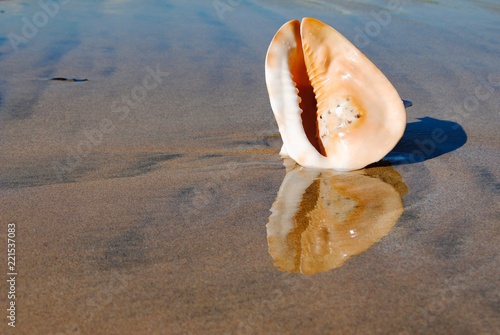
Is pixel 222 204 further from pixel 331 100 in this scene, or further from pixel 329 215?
pixel 331 100

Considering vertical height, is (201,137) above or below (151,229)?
below

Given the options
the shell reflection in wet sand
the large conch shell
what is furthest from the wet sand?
the large conch shell

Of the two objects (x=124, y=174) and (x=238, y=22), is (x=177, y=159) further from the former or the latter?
(x=238, y=22)

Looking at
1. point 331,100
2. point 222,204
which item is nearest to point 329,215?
point 222,204

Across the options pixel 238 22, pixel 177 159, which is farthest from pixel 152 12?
pixel 177 159

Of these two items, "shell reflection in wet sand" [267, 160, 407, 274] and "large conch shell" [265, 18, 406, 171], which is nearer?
"shell reflection in wet sand" [267, 160, 407, 274]

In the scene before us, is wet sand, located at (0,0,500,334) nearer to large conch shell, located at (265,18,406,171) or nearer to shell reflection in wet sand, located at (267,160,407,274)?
shell reflection in wet sand, located at (267,160,407,274)

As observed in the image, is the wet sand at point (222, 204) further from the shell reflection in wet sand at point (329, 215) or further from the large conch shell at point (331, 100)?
the large conch shell at point (331, 100)
